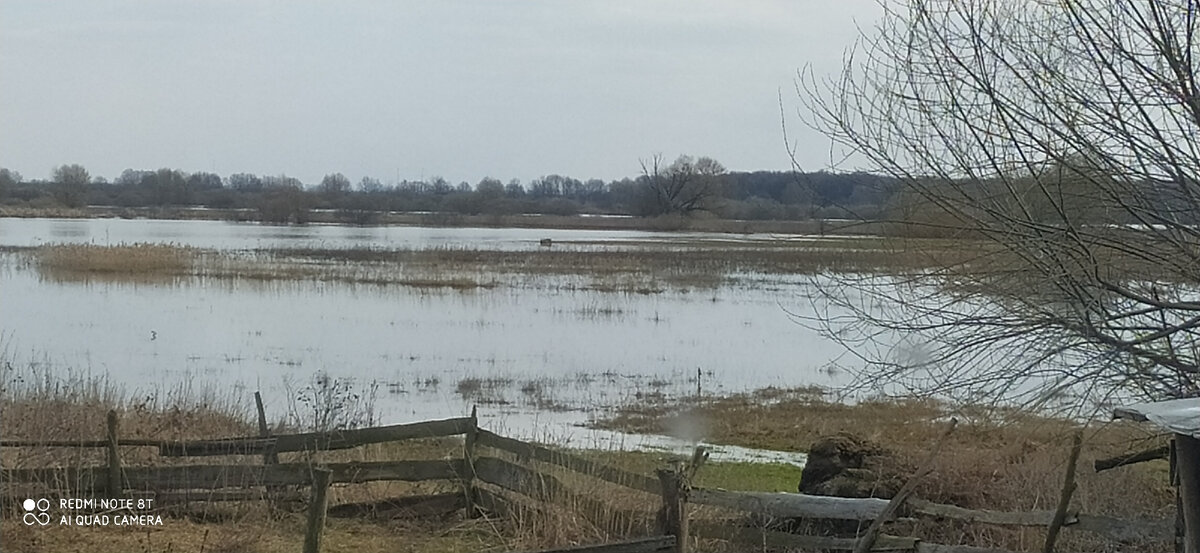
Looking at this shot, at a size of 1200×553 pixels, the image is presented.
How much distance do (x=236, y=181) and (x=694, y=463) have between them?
421ft

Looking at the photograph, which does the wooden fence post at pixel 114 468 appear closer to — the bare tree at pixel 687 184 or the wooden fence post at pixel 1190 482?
the wooden fence post at pixel 1190 482

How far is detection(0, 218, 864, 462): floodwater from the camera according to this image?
1764cm

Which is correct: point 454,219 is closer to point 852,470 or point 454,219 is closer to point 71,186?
point 71,186

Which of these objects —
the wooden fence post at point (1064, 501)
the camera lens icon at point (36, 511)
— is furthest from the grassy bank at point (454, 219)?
the camera lens icon at point (36, 511)

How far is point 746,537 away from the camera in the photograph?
781cm

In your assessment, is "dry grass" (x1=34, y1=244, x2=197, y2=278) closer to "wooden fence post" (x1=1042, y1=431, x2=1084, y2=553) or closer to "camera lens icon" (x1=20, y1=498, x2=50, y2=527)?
"camera lens icon" (x1=20, y1=498, x2=50, y2=527)

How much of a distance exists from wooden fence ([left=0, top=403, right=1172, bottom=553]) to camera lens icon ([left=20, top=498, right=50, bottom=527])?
181mm

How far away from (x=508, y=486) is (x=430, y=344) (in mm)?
15077

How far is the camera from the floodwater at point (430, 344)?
57.9 ft

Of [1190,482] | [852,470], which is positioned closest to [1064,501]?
[1190,482]

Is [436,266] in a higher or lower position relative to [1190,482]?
lower

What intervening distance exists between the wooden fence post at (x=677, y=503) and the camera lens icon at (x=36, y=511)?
4259 mm

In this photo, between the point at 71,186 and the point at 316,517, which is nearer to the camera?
the point at 316,517

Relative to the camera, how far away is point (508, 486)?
29.4ft
